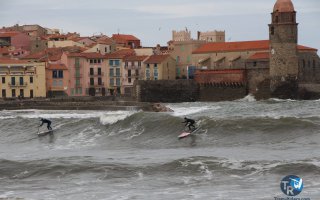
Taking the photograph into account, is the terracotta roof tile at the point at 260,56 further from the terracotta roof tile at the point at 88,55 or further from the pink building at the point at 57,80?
the pink building at the point at 57,80

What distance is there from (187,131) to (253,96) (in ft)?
121

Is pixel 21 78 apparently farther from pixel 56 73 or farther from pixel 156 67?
pixel 156 67

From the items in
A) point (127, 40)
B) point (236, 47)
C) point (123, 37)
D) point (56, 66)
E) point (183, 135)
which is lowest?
point (183, 135)

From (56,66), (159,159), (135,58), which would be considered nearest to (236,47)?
(135,58)

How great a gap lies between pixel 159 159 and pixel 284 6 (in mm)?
45056

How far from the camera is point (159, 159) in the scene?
2708 cm

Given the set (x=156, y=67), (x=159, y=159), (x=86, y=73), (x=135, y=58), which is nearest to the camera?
(x=159, y=159)

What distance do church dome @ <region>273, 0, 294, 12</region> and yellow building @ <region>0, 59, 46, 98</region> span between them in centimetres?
2176

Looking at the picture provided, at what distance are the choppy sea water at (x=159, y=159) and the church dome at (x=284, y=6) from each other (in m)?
31.1

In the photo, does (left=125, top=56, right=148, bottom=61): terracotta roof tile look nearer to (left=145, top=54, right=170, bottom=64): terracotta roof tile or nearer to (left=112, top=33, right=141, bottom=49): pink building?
(left=145, top=54, right=170, bottom=64): terracotta roof tile

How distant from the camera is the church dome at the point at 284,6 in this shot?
6944 cm

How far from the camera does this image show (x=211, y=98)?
2908 inches

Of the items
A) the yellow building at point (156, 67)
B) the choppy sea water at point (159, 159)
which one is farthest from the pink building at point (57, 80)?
the choppy sea water at point (159, 159)

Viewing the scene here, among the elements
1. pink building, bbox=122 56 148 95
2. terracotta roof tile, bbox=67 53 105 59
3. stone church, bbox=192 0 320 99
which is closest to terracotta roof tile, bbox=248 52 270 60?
stone church, bbox=192 0 320 99
